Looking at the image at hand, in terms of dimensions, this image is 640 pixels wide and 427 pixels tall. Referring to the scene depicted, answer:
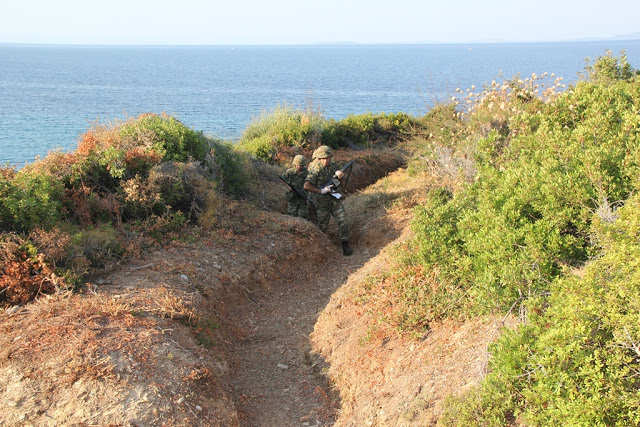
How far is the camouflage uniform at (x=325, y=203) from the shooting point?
11875 millimetres

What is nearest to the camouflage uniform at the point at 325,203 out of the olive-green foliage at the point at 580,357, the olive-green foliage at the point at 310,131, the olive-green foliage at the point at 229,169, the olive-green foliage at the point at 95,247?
the olive-green foliage at the point at 229,169

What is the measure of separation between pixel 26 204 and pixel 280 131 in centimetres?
1167

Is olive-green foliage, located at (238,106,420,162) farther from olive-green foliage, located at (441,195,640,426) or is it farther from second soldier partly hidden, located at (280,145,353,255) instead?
olive-green foliage, located at (441,195,640,426)

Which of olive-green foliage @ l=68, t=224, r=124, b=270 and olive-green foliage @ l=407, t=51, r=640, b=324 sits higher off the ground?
olive-green foliage @ l=407, t=51, r=640, b=324

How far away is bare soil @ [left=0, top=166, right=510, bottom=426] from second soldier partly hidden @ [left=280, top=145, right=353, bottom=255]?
2540 mm

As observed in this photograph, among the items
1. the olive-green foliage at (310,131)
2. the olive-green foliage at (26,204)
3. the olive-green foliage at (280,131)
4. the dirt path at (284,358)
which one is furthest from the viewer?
the olive-green foliage at (310,131)

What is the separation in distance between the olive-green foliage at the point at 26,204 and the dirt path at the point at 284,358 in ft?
10.3

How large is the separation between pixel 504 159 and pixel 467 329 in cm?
296

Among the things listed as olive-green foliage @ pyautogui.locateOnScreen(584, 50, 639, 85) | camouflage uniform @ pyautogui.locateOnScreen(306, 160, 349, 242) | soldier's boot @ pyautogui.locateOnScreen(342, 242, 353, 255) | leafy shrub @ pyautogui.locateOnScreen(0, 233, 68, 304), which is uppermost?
olive-green foliage @ pyautogui.locateOnScreen(584, 50, 639, 85)

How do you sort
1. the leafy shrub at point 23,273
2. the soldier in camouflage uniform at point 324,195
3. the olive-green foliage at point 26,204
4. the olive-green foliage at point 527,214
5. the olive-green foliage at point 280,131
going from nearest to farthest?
the olive-green foliage at point 527,214
the leafy shrub at point 23,273
the olive-green foliage at point 26,204
the soldier in camouflage uniform at point 324,195
the olive-green foliage at point 280,131

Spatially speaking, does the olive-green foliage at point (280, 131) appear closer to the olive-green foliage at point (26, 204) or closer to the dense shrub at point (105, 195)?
the dense shrub at point (105, 195)

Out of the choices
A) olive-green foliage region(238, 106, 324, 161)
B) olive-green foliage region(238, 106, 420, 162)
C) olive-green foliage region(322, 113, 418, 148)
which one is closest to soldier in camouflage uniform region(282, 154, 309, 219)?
olive-green foliage region(238, 106, 420, 162)

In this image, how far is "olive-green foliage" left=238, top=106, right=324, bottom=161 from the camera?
680 inches

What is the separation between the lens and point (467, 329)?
6.20 metres
